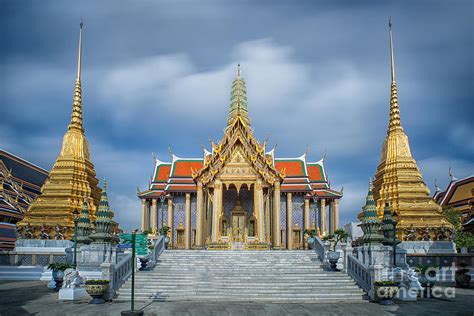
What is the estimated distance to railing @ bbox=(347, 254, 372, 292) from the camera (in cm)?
Result: 1820

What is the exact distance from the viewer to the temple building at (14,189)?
3815 cm

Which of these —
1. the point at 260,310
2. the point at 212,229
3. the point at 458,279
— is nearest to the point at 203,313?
the point at 260,310

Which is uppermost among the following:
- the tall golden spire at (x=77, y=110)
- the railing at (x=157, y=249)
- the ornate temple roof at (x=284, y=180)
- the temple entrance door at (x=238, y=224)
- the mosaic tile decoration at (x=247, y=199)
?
the tall golden spire at (x=77, y=110)

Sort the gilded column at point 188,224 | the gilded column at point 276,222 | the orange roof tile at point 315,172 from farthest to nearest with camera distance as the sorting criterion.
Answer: the orange roof tile at point 315,172 < the gilded column at point 188,224 < the gilded column at point 276,222

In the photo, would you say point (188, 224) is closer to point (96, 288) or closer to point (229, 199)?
point (229, 199)

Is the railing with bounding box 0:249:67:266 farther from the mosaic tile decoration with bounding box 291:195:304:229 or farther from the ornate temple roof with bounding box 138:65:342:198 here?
the mosaic tile decoration with bounding box 291:195:304:229

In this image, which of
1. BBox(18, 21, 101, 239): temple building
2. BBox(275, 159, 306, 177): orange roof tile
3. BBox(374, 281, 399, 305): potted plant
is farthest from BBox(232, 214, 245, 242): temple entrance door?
BBox(374, 281, 399, 305): potted plant

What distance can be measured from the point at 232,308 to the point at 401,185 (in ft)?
80.4

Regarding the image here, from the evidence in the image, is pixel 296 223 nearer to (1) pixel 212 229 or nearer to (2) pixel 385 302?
(1) pixel 212 229

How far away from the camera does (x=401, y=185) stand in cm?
3634

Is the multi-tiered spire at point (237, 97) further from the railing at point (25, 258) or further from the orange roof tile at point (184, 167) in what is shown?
the railing at point (25, 258)

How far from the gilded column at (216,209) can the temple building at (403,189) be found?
12149 mm

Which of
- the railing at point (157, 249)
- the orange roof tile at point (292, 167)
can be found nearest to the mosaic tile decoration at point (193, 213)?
the orange roof tile at point (292, 167)

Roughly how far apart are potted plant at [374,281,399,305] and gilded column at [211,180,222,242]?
60.4ft
